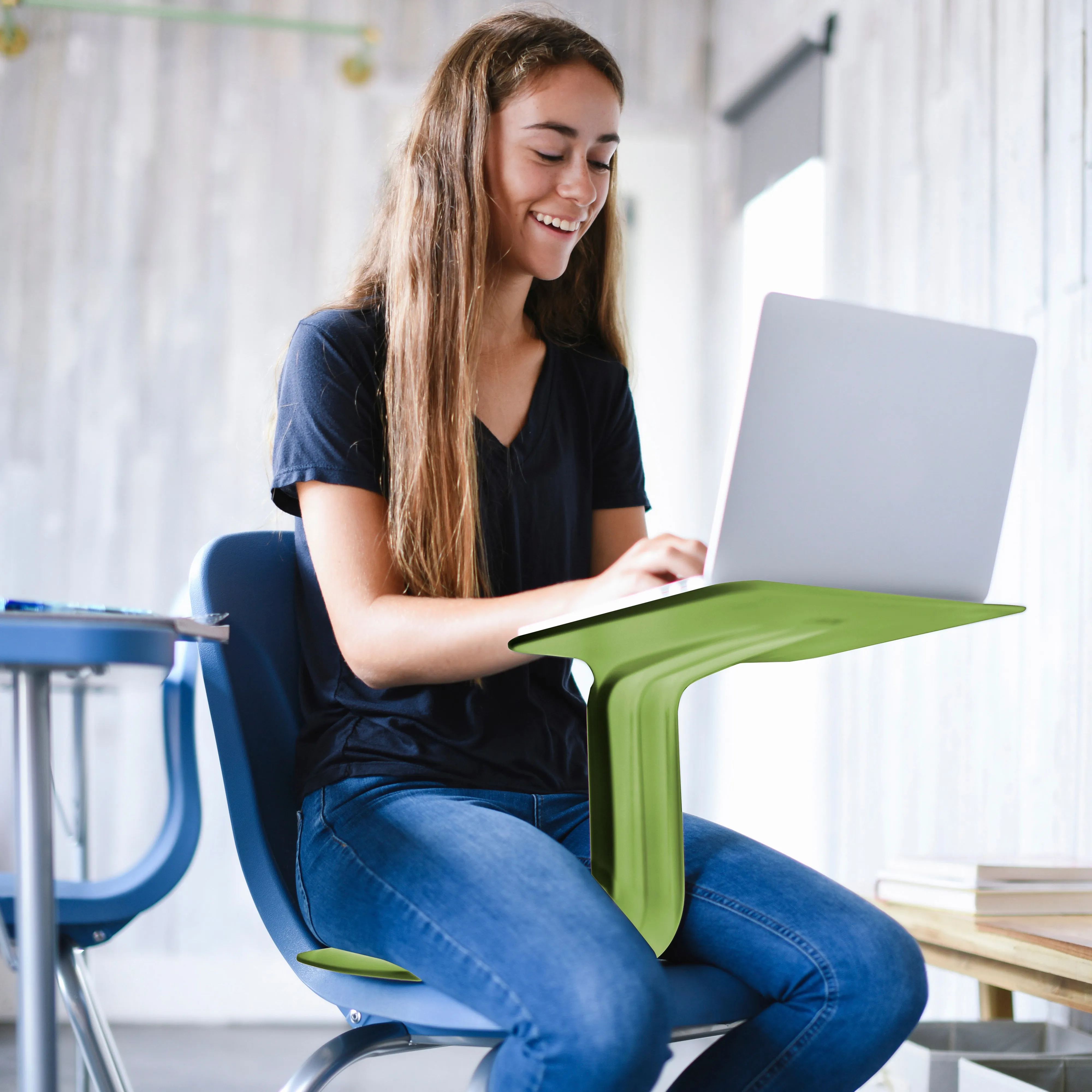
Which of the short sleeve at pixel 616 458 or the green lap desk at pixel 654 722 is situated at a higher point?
the short sleeve at pixel 616 458

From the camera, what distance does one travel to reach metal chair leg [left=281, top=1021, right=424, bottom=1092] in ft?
2.42

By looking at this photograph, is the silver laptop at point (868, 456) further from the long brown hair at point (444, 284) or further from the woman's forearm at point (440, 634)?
the long brown hair at point (444, 284)

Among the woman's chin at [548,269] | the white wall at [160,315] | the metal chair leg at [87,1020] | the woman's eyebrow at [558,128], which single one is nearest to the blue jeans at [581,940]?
the metal chair leg at [87,1020]

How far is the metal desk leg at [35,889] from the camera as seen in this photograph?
0.67 meters

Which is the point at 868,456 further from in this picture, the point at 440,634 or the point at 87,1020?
the point at 87,1020

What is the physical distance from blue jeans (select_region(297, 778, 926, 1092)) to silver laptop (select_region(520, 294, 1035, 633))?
6.9 inches

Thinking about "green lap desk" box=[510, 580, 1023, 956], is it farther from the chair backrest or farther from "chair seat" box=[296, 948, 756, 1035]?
the chair backrest

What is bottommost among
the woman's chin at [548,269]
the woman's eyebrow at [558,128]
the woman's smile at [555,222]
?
the woman's chin at [548,269]

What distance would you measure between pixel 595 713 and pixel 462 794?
12 centimetres

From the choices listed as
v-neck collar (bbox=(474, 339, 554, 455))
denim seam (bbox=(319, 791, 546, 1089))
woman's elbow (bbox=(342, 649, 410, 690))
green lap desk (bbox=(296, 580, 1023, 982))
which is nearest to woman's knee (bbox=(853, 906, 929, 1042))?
green lap desk (bbox=(296, 580, 1023, 982))

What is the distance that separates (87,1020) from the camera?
1.00 meters

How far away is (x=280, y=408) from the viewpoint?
3.11 ft

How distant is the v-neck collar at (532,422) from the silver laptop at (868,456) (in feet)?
1.09

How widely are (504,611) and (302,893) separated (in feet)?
0.85
